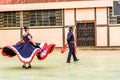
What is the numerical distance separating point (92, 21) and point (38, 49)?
16.6 m

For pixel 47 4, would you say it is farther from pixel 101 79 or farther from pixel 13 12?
pixel 101 79

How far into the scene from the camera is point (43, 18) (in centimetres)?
3528

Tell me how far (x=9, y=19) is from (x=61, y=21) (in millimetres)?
4375

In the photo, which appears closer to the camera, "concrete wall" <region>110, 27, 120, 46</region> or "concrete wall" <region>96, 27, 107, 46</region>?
"concrete wall" <region>110, 27, 120, 46</region>

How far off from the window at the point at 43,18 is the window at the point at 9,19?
67cm

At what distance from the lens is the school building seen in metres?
33.9

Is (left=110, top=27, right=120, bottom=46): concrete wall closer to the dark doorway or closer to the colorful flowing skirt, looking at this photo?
the dark doorway

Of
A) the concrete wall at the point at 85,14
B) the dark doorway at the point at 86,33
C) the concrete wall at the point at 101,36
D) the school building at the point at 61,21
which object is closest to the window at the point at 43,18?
the school building at the point at 61,21

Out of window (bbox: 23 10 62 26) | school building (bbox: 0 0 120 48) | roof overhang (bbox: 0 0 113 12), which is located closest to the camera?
roof overhang (bbox: 0 0 113 12)

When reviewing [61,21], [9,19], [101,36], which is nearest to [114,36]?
[101,36]

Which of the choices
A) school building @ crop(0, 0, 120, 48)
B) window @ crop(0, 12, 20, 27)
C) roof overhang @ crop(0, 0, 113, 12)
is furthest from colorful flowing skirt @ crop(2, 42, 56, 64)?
window @ crop(0, 12, 20, 27)

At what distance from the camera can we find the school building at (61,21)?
33906 mm

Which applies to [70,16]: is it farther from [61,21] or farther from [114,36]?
[114,36]

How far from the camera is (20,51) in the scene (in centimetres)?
1791
